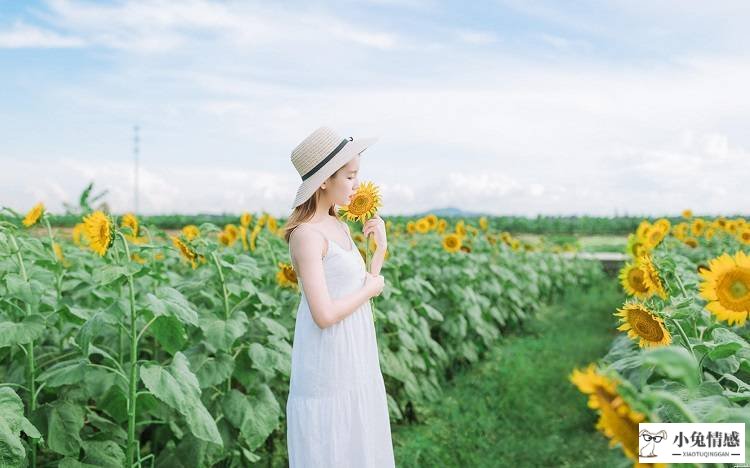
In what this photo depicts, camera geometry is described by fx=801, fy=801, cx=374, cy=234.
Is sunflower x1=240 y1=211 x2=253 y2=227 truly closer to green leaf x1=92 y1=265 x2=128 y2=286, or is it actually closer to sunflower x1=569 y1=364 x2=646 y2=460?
green leaf x1=92 y1=265 x2=128 y2=286

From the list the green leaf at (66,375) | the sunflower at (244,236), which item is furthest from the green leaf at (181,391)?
the sunflower at (244,236)

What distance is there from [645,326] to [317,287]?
3.54ft

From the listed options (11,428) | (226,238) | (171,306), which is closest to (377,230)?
(171,306)

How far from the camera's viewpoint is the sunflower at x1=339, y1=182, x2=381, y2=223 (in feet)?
9.63

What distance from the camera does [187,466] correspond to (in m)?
3.62

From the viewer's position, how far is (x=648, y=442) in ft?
4.25

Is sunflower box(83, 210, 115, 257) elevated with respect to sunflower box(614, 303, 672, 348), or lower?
elevated

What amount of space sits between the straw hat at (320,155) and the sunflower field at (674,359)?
1082mm

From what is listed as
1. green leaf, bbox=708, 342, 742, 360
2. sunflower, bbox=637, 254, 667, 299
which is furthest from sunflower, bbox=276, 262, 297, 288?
green leaf, bbox=708, 342, 742, 360

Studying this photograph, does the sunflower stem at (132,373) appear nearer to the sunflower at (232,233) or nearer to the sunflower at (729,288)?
the sunflower at (729,288)

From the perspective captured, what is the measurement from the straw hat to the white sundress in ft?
0.72

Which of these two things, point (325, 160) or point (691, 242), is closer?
point (325, 160)

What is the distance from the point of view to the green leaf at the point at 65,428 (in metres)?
3.19

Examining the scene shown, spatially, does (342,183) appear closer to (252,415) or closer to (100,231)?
(100,231)
